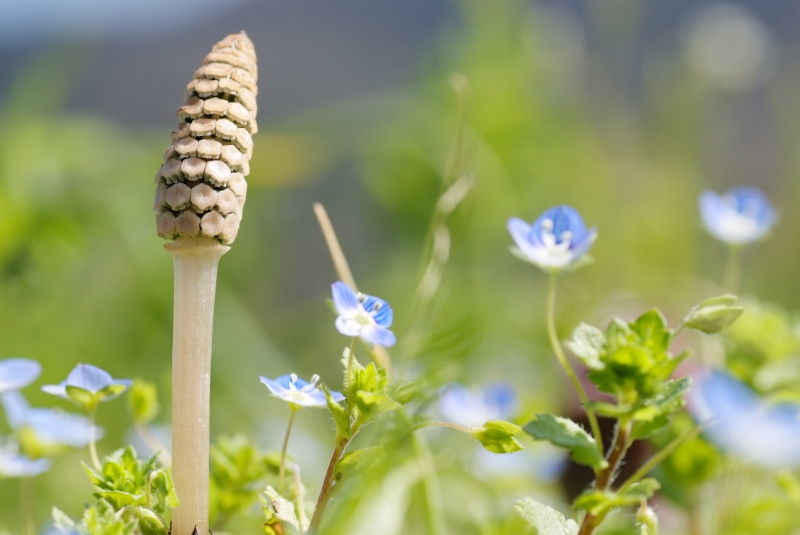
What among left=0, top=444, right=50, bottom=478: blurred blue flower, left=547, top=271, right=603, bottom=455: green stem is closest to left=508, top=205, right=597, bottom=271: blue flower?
left=547, top=271, right=603, bottom=455: green stem

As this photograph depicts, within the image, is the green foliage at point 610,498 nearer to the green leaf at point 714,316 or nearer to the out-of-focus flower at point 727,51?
the green leaf at point 714,316

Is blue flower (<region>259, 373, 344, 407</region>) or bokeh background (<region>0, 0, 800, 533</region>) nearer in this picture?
blue flower (<region>259, 373, 344, 407</region>)

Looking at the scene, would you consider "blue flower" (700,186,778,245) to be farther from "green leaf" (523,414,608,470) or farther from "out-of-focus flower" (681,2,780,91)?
"out-of-focus flower" (681,2,780,91)

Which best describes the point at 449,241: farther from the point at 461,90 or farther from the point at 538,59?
the point at 538,59

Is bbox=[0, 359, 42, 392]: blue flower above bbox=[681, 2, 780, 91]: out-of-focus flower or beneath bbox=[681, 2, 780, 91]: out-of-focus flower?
beneath

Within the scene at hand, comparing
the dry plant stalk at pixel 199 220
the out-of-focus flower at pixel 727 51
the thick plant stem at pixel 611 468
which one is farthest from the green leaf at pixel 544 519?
the out-of-focus flower at pixel 727 51

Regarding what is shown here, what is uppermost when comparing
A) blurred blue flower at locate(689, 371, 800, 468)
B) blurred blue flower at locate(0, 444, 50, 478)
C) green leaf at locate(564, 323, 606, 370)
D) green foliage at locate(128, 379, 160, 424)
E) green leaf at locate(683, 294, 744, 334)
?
green leaf at locate(683, 294, 744, 334)
